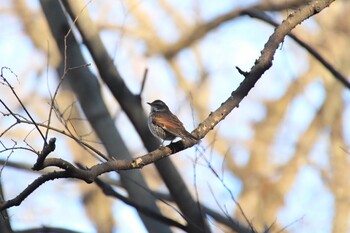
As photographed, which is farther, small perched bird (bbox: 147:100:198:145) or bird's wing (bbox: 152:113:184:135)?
bird's wing (bbox: 152:113:184:135)

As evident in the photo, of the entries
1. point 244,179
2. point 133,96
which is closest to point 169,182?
point 133,96

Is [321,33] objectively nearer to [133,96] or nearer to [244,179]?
[244,179]

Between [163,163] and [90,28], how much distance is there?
1.38 metres

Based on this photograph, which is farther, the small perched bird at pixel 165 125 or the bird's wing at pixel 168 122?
the bird's wing at pixel 168 122

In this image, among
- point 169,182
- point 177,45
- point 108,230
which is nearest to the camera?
point 169,182

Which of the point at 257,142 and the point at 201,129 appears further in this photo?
the point at 257,142

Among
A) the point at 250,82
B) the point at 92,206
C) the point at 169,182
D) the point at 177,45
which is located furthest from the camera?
the point at 177,45

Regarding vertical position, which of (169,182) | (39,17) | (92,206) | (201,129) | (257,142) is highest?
(39,17)

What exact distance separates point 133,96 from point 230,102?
2.07 m

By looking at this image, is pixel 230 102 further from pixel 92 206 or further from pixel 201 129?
pixel 92 206

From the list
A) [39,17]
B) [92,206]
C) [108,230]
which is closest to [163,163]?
[108,230]

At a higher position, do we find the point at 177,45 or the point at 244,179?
the point at 177,45

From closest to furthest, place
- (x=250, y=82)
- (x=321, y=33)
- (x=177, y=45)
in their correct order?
(x=250, y=82), (x=177, y=45), (x=321, y=33)

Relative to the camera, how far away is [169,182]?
602 cm
